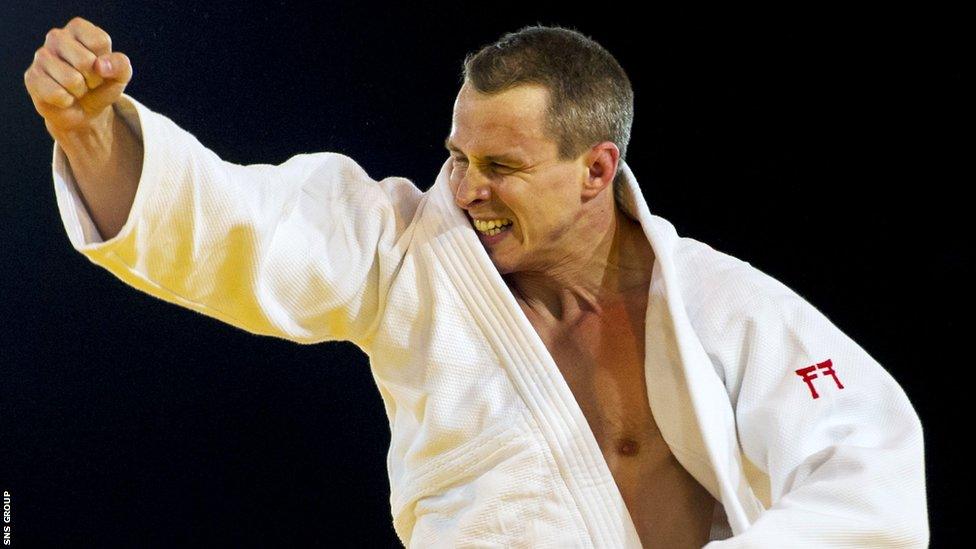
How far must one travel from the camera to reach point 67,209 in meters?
1.75

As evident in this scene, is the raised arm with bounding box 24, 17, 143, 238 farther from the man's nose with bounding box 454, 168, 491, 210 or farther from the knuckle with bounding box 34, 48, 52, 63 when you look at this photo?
the man's nose with bounding box 454, 168, 491, 210

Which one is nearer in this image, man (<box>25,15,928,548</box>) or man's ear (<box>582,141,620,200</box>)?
man (<box>25,15,928,548</box>)

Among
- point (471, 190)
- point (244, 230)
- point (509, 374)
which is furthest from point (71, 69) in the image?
point (509, 374)

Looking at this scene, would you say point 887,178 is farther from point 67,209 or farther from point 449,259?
point 67,209

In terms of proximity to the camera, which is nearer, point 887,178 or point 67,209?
point 67,209

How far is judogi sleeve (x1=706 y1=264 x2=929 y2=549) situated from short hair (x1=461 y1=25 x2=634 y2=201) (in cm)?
36

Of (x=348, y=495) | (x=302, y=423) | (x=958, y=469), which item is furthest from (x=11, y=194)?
(x=958, y=469)

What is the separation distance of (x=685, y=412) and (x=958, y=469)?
1274mm

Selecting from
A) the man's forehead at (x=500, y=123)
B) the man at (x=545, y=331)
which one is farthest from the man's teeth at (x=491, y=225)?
the man's forehead at (x=500, y=123)

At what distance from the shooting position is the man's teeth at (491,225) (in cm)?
215

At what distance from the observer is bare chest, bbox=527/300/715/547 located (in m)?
2.09

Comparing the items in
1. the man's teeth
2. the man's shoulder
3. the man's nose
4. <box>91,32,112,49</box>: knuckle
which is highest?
<box>91,32,112,49</box>: knuckle

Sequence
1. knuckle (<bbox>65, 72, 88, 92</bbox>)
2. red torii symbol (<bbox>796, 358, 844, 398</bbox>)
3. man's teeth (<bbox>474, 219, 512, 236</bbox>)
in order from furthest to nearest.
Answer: man's teeth (<bbox>474, 219, 512, 236</bbox>), red torii symbol (<bbox>796, 358, 844, 398</bbox>), knuckle (<bbox>65, 72, 88, 92</bbox>)

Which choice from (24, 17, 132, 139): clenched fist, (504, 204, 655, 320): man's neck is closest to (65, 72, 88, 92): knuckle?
(24, 17, 132, 139): clenched fist
